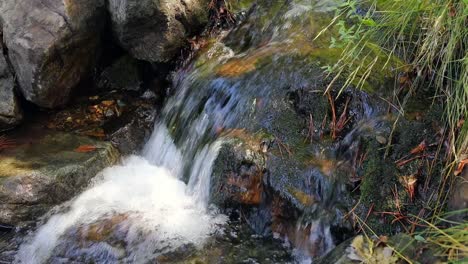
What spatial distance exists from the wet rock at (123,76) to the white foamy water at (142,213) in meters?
1.36

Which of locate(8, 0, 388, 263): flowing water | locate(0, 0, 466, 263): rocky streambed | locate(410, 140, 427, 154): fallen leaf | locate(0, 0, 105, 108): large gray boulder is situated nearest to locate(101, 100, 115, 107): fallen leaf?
locate(0, 0, 466, 263): rocky streambed

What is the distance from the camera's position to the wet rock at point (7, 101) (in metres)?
4.90

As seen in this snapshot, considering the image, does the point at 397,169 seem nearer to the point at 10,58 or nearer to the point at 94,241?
the point at 94,241

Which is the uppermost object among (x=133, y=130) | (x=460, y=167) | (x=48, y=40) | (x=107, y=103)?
(x=48, y=40)

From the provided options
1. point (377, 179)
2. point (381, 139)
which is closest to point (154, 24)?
point (381, 139)

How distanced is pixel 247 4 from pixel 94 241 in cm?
341

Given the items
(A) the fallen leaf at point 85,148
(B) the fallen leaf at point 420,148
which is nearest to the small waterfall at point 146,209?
(A) the fallen leaf at point 85,148

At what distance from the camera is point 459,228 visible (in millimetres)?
2201

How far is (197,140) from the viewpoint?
4207 millimetres

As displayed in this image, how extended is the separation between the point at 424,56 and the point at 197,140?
2078 millimetres

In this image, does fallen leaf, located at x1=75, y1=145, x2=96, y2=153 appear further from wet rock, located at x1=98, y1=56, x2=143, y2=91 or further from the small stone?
the small stone

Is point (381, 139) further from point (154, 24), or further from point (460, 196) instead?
point (154, 24)

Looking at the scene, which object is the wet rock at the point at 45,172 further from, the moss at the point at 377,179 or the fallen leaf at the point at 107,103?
the moss at the point at 377,179

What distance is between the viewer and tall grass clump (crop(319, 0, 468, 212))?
104 inches
